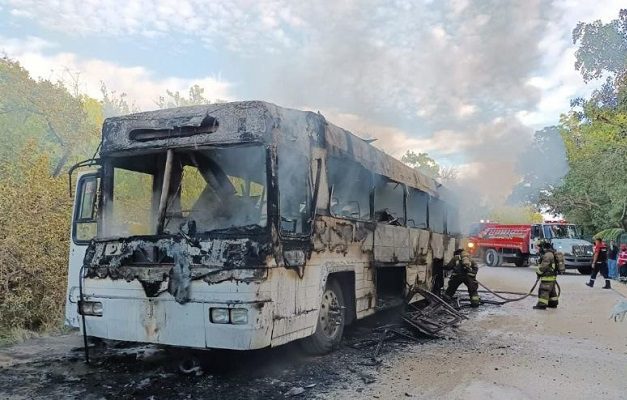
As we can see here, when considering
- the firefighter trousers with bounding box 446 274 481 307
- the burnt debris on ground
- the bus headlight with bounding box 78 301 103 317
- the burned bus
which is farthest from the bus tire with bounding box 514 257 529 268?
the bus headlight with bounding box 78 301 103 317

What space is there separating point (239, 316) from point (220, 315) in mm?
181

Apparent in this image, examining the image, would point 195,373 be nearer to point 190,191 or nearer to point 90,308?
point 90,308

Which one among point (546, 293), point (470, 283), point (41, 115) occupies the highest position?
point (41, 115)

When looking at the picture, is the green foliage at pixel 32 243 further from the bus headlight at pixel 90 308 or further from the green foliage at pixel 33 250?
the bus headlight at pixel 90 308

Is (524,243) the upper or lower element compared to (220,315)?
upper

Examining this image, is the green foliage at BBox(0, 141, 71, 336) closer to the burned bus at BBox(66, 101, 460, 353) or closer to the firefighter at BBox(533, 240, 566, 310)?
the burned bus at BBox(66, 101, 460, 353)

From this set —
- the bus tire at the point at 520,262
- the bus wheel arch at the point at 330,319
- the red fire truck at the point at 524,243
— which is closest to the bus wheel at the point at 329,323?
the bus wheel arch at the point at 330,319

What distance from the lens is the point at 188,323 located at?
14.6 ft

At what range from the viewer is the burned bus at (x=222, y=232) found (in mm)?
4422

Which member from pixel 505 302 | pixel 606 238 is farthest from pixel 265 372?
pixel 606 238

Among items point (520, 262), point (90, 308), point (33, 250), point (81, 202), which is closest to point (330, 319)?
point (90, 308)

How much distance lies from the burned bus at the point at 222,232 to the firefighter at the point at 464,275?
473 cm

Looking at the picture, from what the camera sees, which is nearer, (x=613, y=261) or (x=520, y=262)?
(x=613, y=261)

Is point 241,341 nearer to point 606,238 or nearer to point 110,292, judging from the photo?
point 110,292
